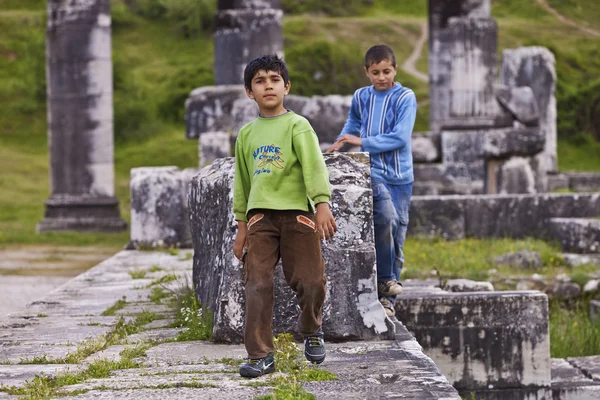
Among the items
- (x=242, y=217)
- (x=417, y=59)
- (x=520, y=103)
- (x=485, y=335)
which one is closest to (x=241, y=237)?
(x=242, y=217)

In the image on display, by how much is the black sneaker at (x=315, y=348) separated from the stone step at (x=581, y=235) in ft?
21.2

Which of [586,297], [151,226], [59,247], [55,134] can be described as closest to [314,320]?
[586,297]

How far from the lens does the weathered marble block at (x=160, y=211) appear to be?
10680mm

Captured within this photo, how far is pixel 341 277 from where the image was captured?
5.03 m

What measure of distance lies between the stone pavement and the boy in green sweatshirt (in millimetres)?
247

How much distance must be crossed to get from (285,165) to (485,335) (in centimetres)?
217

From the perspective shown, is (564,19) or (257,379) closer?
(257,379)

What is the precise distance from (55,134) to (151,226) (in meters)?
6.52

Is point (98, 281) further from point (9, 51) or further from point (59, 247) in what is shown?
point (9, 51)

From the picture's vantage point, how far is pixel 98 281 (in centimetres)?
809

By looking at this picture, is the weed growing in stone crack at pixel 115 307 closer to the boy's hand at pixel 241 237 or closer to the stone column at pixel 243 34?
the boy's hand at pixel 241 237

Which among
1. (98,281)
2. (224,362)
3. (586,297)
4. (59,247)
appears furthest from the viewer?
(59,247)

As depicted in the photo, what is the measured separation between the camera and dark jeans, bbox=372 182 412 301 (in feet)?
18.3

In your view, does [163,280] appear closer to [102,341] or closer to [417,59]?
[102,341]
